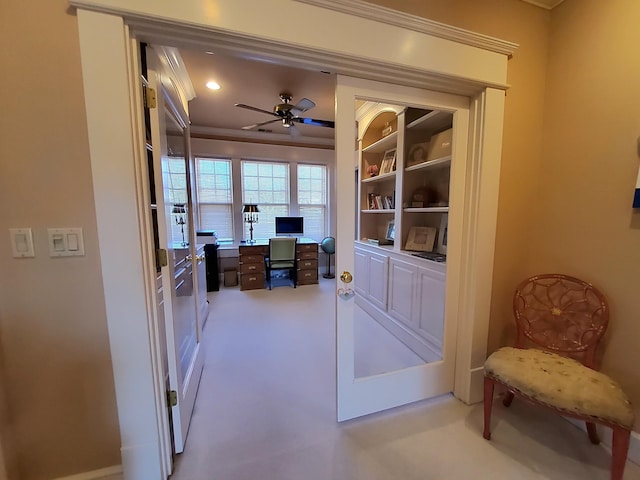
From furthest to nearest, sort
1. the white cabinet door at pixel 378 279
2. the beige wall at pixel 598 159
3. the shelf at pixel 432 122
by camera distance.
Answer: the white cabinet door at pixel 378 279 → the shelf at pixel 432 122 → the beige wall at pixel 598 159

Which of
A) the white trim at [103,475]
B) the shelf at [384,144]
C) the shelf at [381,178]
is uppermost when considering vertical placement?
the shelf at [384,144]

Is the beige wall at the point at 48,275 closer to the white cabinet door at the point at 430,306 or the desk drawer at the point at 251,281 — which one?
the white cabinet door at the point at 430,306

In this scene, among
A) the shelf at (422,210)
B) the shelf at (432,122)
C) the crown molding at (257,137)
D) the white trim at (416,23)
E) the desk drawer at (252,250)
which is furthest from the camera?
the crown molding at (257,137)

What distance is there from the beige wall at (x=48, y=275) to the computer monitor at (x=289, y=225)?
3821mm

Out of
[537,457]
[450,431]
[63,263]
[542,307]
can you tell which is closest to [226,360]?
[63,263]

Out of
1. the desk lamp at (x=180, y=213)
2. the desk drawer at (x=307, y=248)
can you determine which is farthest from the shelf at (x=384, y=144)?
the desk drawer at (x=307, y=248)

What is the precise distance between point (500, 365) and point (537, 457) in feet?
1.66

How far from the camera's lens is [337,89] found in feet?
4.48

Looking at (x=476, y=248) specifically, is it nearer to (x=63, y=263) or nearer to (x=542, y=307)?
(x=542, y=307)

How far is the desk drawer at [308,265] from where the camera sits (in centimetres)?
458

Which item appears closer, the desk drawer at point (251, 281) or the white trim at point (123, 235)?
the white trim at point (123, 235)

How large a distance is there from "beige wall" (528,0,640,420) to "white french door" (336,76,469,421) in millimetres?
564

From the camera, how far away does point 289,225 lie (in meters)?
4.93

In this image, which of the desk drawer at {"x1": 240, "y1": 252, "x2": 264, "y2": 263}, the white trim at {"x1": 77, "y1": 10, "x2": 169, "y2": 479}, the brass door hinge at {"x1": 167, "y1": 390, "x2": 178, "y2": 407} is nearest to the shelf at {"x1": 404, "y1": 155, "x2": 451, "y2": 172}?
the white trim at {"x1": 77, "y1": 10, "x2": 169, "y2": 479}
